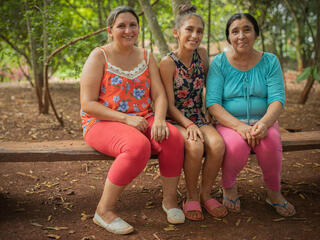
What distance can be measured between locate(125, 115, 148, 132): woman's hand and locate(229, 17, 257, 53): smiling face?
3.56 ft

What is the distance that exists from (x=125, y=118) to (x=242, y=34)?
1.26m

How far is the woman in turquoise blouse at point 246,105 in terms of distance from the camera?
269 cm

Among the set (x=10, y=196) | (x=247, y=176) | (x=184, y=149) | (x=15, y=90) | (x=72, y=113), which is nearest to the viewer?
(x=184, y=149)

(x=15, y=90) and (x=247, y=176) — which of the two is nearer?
(x=247, y=176)

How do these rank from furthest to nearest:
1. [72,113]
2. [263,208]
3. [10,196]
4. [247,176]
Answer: [72,113] → [247,176] → [10,196] → [263,208]

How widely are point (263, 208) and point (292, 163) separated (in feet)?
4.06

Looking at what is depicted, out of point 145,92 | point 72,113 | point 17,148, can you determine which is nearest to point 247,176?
point 145,92

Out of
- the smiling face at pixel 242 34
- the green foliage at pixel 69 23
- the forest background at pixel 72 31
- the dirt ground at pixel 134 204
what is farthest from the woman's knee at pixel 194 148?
the green foliage at pixel 69 23

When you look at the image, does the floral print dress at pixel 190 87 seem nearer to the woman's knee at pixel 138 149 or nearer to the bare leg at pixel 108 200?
the woman's knee at pixel 138 149

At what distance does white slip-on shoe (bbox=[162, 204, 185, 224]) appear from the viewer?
8.64ft

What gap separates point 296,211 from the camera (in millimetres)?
2846

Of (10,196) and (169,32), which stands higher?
(169,32)

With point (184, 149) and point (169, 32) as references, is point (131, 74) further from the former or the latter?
point (169, 32)

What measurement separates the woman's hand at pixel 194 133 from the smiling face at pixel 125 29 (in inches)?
35.4
